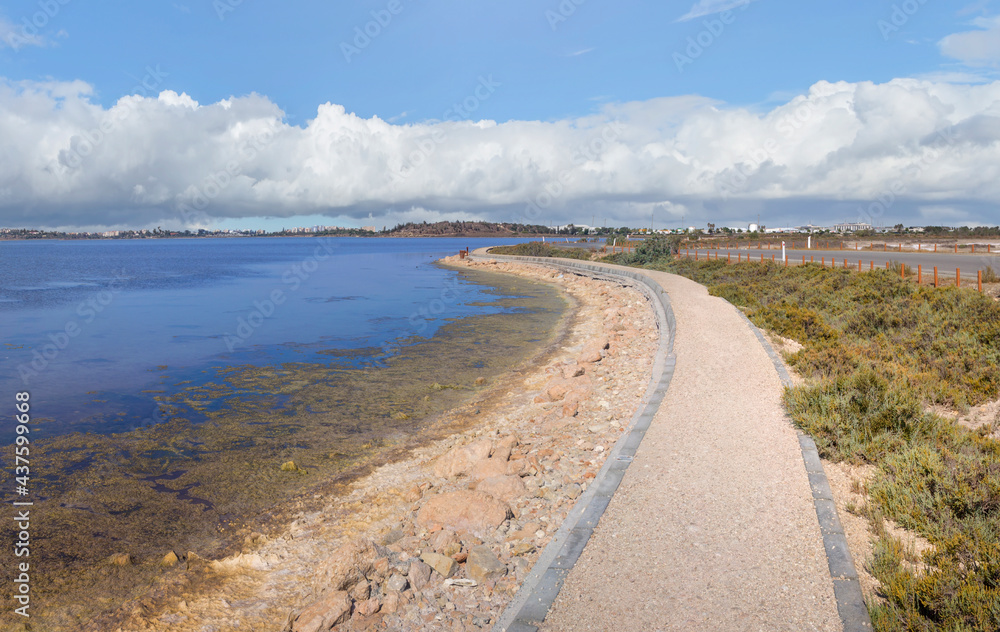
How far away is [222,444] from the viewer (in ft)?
31.3

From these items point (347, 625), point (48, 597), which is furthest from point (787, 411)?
point (48, 597)

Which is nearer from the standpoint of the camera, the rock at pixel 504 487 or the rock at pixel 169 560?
the rock at pixel 169 560

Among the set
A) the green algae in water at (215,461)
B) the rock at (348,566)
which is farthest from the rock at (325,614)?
the green algae in water at (215,461)

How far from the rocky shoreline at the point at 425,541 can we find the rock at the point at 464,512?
14 mm

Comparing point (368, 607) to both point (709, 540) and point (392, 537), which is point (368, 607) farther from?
point (709, 540)

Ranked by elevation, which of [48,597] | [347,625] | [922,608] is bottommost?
[48,597]

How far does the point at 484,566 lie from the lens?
4953mm

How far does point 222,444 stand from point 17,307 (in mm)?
27875

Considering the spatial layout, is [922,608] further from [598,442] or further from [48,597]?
[48,597]

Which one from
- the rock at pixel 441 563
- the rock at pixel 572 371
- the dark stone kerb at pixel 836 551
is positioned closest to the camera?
the dark stone kerb at pixel 836 551

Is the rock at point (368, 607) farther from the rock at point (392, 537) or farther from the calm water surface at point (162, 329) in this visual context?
the calm water surface at point (162, 329)

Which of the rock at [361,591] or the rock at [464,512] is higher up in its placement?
the rock at [464,512]

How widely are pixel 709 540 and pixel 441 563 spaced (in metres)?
2.27

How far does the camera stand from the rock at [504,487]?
6465mm
